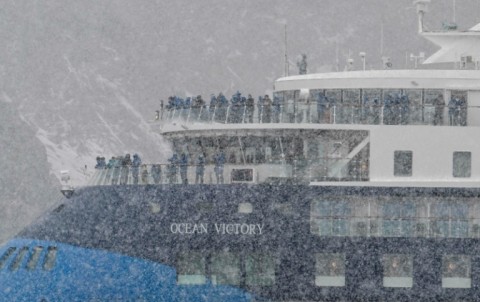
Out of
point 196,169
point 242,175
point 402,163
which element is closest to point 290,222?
point 242,175

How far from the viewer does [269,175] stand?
47438 mm

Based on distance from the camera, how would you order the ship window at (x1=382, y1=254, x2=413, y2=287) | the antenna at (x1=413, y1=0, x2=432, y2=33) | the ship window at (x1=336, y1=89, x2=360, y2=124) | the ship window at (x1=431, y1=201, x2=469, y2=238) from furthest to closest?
the antenna at (x1=413, y1=0, x2=432, y2=33) < the ship window at (x1=336, y1=89, x2=360, y2=124) < the ship window at (x1=431, y1=201, x2=469, y2=238) < the ship window at (x1=382, y1=254, x2=413, y2=287)

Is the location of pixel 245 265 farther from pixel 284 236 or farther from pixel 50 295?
pixel 50 295

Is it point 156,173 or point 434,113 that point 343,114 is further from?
point 156,173

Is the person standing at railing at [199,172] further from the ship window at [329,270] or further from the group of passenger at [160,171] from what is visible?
the ship window at [329,270]

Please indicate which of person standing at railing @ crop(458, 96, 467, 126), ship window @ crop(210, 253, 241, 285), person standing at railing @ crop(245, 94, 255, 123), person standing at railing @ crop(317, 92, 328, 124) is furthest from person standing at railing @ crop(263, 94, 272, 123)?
person standing at railing @ crop(458, 96, 467, 126)

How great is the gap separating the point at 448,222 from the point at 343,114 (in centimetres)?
440

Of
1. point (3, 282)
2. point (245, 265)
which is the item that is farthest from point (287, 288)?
point (3, 282)

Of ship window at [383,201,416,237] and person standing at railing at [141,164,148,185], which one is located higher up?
person standing at railing at [141,164,148,185]

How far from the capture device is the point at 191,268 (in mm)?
47062

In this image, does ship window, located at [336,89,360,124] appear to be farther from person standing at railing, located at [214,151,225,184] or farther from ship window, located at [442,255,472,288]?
ship window, located at [442,255,472,288]

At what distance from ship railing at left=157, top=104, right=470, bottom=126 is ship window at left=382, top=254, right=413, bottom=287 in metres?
3.98

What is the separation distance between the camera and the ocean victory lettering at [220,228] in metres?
47.0

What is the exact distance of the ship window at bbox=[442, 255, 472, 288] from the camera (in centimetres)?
4722
